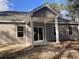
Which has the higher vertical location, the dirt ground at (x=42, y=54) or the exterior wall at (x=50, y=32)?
the exterior wall at (x=50, y=32)

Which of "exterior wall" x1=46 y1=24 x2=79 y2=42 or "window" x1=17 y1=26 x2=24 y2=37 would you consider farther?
"exterior wall" x1=46 y1=24 x2=79 y2=42

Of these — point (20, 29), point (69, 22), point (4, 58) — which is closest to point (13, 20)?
point (20, 29)

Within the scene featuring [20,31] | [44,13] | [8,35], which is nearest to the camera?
[44,13]

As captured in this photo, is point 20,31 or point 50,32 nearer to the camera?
point 20,31

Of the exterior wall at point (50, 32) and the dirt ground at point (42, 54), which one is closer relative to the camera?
the dirt ground at point (42, 54)

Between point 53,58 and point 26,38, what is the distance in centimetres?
1211

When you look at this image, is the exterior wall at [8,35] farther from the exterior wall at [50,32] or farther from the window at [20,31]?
the exterior wall at [50,32]

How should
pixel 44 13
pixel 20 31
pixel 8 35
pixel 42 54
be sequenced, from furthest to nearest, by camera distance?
pixel 20 31, pixel 8 35, pixel 44 13, pixel 42 54

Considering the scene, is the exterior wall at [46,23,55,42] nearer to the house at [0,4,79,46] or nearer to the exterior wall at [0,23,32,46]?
the house at [0,4,79,46]

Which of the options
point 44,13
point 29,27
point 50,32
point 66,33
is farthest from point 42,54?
point 66,33

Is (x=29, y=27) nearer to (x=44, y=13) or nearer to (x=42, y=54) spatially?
(x=44, y=13)

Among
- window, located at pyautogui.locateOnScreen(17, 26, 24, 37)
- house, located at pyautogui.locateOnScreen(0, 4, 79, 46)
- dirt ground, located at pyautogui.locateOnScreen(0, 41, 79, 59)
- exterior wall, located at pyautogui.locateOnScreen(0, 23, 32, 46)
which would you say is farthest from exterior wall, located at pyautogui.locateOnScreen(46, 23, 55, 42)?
dirt ground, located at pyautogui.locateOnScreen(0, 41, 79, 59)

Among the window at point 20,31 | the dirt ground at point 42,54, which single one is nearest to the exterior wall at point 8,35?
the window at point 20,31

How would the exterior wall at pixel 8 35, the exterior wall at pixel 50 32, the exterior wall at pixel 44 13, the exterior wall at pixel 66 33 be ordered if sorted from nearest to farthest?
the exterior wall at pixel 44 13, the exterior wall at pixel 8 35, the exterior wall at pixel 50 32, the exterior wall at pixel 66 33
